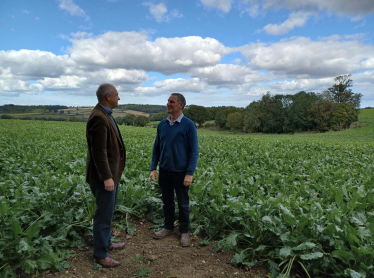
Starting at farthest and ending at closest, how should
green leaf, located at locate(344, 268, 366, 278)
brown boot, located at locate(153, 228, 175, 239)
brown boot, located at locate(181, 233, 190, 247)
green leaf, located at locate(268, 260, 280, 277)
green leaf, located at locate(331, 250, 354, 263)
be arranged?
brown boot, located at locate(153, 228, 175, 239) < brown boot, located at locate(181, 233, 190, 247) < green leaf, located at locate(268, 260, 280, 277) < green leaf, located at locate(331, 250, 354, 263) < green leaf, located at locate(344, 268, 366, 278)

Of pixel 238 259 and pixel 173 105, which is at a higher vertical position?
pixel 173 105

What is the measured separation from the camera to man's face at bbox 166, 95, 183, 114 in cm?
396

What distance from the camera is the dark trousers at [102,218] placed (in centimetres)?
340

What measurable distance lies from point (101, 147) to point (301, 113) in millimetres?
69492

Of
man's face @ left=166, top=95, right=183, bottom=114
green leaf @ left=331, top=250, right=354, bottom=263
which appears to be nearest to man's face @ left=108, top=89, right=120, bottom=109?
man's face @ left=166, top=95, right=183, bottom=114

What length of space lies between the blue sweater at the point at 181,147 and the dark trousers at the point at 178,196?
14cm

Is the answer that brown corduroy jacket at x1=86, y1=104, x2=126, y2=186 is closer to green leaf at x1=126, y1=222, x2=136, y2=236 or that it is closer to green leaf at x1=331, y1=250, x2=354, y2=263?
green leaf at x1=126, y1=222, x2=136, y2=236

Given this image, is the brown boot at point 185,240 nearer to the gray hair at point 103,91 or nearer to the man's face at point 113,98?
the man's face at point 113,98

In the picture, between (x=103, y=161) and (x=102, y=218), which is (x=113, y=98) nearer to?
(x=103, y=161)

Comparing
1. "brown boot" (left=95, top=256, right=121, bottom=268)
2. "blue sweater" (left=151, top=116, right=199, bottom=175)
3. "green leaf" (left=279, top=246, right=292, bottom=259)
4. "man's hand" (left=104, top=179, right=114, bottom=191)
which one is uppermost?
"blue sweater" (left=151, top=116, right=199, bottom=175)

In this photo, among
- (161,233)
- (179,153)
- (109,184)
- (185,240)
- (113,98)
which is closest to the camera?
(109,184)

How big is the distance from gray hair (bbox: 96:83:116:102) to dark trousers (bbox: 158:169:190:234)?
1.53m

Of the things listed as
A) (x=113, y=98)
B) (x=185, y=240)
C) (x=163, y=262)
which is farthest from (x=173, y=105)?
(x=163, y=262)

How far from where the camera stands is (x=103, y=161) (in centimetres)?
320
